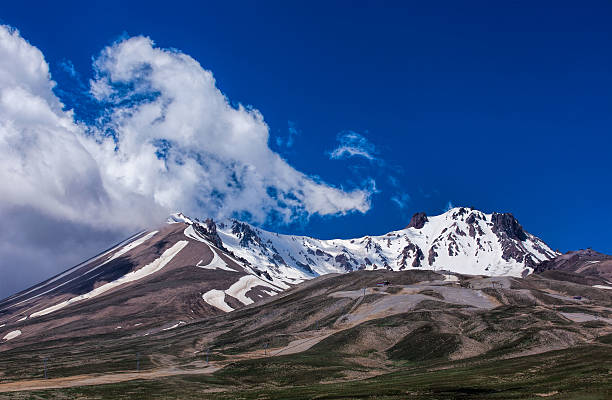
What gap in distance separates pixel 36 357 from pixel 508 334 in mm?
163595

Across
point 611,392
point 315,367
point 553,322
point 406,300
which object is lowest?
point 611,392

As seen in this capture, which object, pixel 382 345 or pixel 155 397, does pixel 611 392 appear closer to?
pixel 155 397

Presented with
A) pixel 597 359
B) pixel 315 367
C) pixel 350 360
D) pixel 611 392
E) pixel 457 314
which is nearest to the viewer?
pixel 611 392

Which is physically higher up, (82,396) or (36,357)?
(36,357)

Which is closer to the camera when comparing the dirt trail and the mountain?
the mountain

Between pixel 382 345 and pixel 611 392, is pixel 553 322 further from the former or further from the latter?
pixel 611 392

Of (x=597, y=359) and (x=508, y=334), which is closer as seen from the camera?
(x=597, y=359)

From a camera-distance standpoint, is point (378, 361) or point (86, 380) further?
point (378, 361)

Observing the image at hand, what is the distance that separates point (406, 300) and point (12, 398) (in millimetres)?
144975

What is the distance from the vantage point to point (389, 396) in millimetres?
65312

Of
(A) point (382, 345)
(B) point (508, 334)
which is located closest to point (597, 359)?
(B) point (508, 334)

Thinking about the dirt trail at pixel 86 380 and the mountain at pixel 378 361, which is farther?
the dirt trail at pixel 86 380

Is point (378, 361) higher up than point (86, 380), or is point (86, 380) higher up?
point (378, 361)

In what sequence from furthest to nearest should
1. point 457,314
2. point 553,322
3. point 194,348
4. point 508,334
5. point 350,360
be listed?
point 194,348
point 457,314
point 553,322
point 508,334
point 350,360
